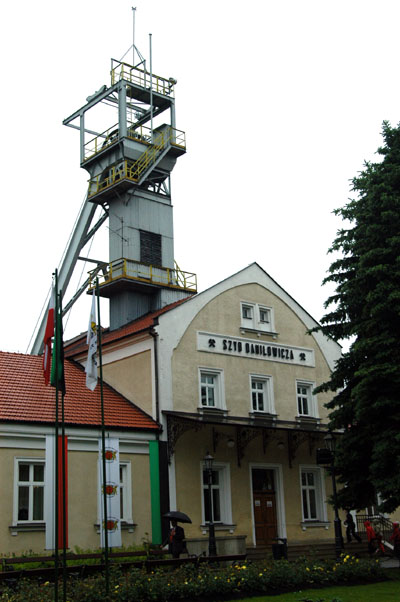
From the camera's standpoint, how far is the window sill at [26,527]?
72.3ft

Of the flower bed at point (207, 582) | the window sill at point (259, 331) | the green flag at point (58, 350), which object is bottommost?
the flower bed at point (207, 582)

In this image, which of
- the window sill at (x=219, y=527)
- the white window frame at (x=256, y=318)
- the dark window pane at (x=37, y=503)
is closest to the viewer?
the dark window pane at (x=37, y=503)

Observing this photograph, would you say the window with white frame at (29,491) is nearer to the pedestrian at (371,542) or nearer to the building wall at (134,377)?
the building wall at (134,377)

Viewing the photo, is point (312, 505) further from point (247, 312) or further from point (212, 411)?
point (247, 312)

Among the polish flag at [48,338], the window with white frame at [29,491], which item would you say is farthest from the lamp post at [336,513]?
the polish flag at [48,338]

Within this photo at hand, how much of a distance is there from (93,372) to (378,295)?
9551 millimetres

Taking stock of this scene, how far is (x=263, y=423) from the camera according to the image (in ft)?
96.0

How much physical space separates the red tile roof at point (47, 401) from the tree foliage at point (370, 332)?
723 centimetres

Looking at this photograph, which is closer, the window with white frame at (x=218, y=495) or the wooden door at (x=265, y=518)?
the window with white frame at (x=218, y=495)

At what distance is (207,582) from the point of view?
1520 cm

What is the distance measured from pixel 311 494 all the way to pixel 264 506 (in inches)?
114

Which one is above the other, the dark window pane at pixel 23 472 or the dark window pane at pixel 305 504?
the dark window pane at pixel 23 472

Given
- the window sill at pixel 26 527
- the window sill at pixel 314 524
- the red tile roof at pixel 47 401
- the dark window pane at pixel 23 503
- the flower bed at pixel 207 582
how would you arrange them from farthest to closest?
the window sill at pixel 314 524
the red tile roof at pixel 47 401
the dark window pane at pixel 23 503
the window sill at pixel 26 527
the flower bed at pixel 207 582

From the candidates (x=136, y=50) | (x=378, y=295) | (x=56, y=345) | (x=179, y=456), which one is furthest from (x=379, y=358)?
(x=136, y=50)
